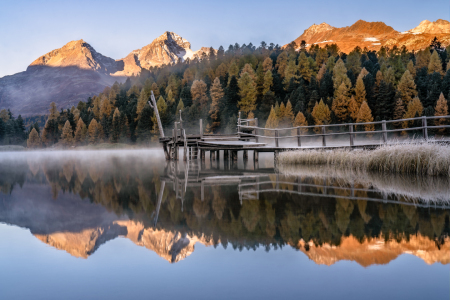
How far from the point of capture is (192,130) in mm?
74125

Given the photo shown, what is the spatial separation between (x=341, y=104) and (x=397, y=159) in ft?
203

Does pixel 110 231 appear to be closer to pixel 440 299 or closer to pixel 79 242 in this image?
pixel 79 242

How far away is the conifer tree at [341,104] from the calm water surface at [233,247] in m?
65.5

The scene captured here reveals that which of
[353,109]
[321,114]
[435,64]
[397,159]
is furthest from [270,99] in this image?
[397,159]

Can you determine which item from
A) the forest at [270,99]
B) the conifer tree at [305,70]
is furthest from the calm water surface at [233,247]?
the conifer tree at [305,70]

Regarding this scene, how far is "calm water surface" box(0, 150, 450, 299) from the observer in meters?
3.36

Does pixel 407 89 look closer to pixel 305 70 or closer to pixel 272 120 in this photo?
pixel 305 70

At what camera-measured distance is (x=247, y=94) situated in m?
77.7

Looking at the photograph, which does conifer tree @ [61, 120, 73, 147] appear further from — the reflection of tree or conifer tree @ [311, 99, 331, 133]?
the reflection of tree

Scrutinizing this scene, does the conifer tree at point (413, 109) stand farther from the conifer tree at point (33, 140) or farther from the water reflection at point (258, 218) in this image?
the conifer tree at point (33, 140)

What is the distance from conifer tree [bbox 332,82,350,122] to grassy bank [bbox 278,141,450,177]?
58.5 meters

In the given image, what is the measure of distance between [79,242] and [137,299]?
90.1 inches

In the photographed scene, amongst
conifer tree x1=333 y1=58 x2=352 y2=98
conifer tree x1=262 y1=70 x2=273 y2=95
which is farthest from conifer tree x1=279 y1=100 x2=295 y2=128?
conifer tree x1=262 y1=70 x2=273 y2=95

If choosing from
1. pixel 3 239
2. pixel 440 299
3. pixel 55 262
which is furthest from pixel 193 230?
pixel 440 299
